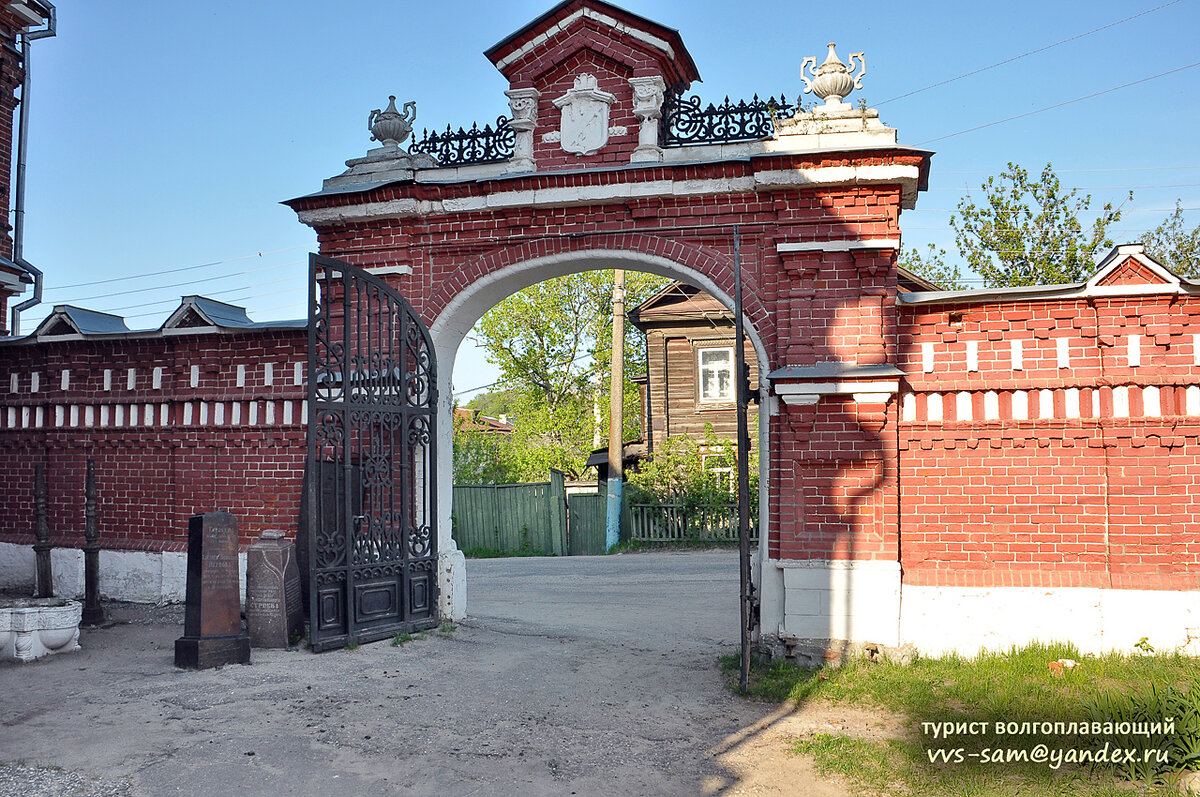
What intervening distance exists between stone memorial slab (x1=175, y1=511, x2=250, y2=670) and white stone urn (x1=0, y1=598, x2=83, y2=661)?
1.18 metres

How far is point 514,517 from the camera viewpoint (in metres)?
21.8

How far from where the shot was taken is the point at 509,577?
16.1m

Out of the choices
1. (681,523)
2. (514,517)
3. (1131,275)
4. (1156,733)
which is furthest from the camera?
(514,517)

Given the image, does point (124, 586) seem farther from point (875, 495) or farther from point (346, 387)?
point (875, 495)

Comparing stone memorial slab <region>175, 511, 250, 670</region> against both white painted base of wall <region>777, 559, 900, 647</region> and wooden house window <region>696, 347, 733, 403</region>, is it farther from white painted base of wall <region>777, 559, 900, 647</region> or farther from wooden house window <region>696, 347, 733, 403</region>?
wooden house window <region>696, 347, 733, 403</region>

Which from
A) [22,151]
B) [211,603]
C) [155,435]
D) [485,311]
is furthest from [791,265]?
[22,151]

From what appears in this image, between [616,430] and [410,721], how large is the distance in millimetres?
16653

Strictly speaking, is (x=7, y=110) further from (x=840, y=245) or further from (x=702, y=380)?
(x=702, y=380)

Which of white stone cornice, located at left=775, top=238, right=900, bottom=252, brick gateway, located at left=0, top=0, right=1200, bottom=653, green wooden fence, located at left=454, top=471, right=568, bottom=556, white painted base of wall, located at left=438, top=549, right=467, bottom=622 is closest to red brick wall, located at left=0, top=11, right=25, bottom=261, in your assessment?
brick gateway, located at left=0, top=0, right=1200, bottom=653

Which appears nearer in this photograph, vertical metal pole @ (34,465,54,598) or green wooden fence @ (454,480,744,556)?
vertical metal pole @ (34,465,54,598)

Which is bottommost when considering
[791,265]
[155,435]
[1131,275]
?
[155,435]

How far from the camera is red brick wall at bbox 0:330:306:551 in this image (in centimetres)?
975

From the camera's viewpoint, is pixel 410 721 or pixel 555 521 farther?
pixel 555 521

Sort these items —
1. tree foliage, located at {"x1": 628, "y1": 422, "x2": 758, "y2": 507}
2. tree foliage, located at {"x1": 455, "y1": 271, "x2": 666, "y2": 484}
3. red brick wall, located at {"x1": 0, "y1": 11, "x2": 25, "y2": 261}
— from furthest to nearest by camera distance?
tree foliage, located at {"x1": 455, "y1": 271, "x2": 666, "y2": 484}
tree foliage, located at {"x1": 628, "y1": 422, "x2": 758, "y2": 507}
red brick wall, located at {"x1": 0, "y1": 11, "x2": 25, "y2": 261}
